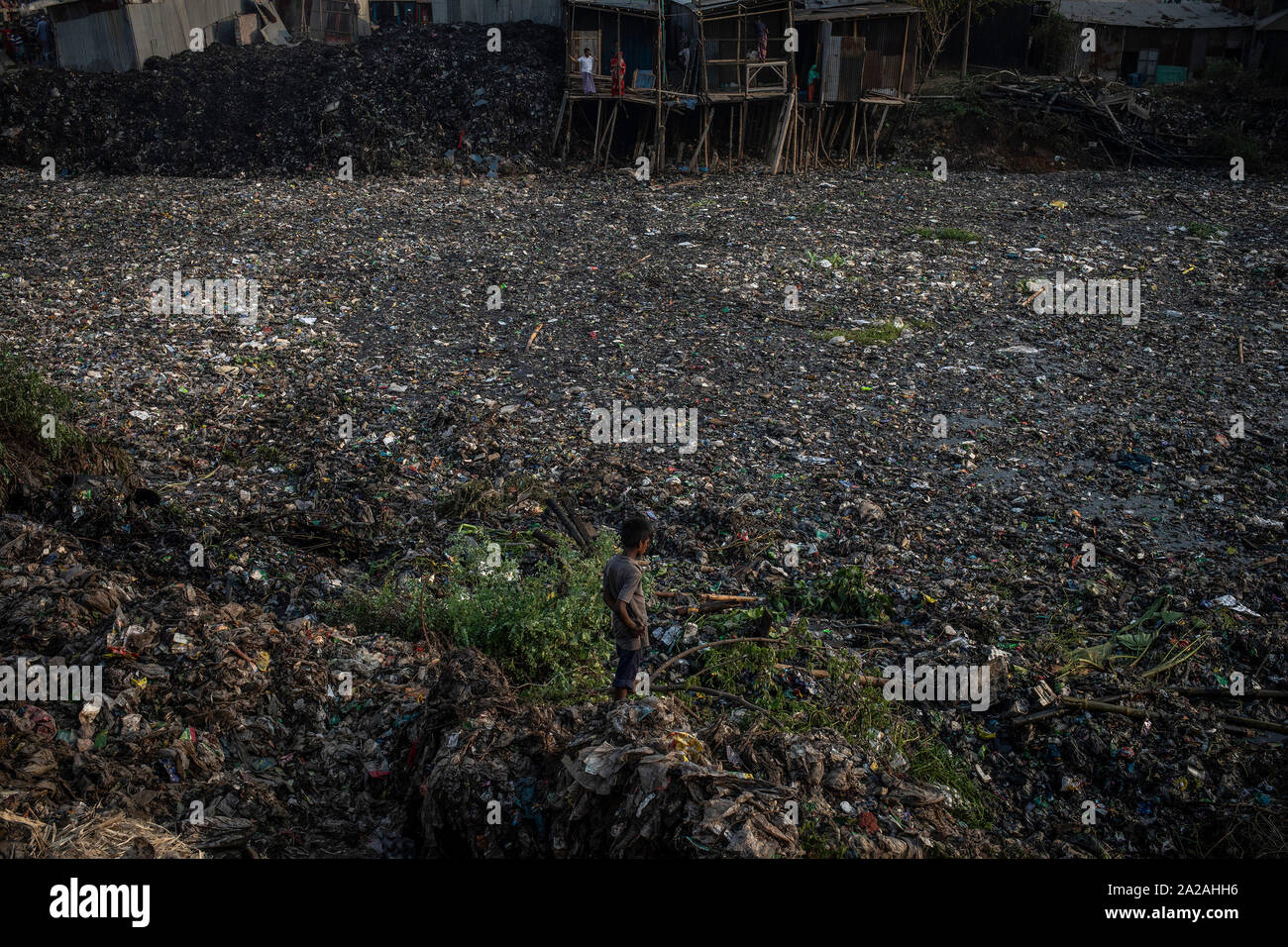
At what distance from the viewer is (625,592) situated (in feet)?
13.2


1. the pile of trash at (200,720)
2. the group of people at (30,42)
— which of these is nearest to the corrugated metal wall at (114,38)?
the group of people at (30,42)

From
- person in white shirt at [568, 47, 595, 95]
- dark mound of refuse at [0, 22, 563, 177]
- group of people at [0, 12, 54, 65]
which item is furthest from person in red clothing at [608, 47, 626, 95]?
group of people at [0, 12, 54, 65]

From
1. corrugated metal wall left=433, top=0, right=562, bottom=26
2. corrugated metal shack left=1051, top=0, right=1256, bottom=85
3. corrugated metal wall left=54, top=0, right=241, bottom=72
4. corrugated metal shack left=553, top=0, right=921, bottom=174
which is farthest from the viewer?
corrugated metal shack left=1051, top=0, right=1256, bottom=85

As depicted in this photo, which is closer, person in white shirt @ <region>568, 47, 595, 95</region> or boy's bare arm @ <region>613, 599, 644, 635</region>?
boy's bare arm @ <region>613, 599, 644, 635</region>

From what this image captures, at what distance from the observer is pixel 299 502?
6.28 meters

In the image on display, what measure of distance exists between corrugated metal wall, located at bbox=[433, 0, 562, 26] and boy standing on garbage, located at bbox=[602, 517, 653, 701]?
58.1 ft

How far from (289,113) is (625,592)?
1525 cm

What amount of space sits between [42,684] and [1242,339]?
35.7ft

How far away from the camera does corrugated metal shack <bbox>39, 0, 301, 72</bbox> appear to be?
16469 millimetres

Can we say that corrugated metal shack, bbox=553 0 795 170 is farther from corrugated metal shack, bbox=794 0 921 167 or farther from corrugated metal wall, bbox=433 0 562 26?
corrugated metal wall, bbox=433 0 562 26

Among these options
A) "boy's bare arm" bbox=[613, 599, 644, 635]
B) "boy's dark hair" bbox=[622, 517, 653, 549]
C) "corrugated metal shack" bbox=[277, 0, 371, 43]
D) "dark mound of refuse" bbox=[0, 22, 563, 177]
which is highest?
"corrugated metal shack" bbox=[277, 0, 371, 43]

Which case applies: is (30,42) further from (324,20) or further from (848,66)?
(848,66)

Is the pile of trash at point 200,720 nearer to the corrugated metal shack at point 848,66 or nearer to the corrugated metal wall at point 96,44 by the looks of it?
the corrugated metal shack at point 848,66

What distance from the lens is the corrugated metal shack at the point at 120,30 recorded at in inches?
648
